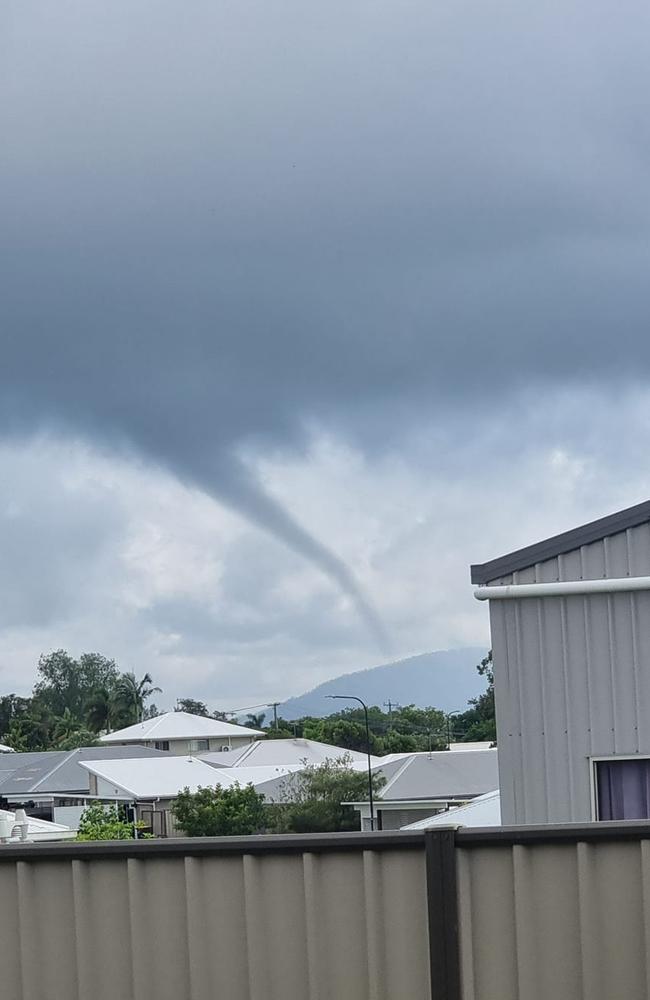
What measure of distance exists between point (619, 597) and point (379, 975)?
5.47 m

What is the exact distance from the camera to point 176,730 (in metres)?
113

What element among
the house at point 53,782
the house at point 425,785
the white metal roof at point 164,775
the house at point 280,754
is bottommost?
the house at point 53,782

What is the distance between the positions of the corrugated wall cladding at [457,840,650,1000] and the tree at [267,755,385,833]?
167ft

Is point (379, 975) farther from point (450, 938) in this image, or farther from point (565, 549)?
point (565, 549)

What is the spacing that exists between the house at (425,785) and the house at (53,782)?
21560 millimetres

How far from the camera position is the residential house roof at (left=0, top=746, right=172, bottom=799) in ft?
259

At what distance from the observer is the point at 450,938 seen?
15.6 feet

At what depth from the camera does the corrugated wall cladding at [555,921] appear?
15.3ft

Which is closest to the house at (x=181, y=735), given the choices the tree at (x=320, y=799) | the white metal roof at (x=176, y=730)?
the white metal roof at (x=176, y=730)

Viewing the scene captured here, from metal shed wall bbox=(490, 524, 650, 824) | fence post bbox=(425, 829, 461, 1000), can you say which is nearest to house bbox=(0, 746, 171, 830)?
metal shed wall bbox=(490, 524, 650, 824)

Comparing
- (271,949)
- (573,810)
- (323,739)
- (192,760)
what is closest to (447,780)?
(192,760)

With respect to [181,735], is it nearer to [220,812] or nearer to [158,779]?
[158,779]

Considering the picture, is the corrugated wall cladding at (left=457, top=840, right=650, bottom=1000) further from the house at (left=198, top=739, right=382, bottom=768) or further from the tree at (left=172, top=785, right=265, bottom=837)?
the house at (left=198, top=739, right=382, bottom=768)

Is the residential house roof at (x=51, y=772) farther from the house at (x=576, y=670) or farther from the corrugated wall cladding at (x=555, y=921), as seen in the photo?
the corrugated wall cladding at (x=555, y=921)
